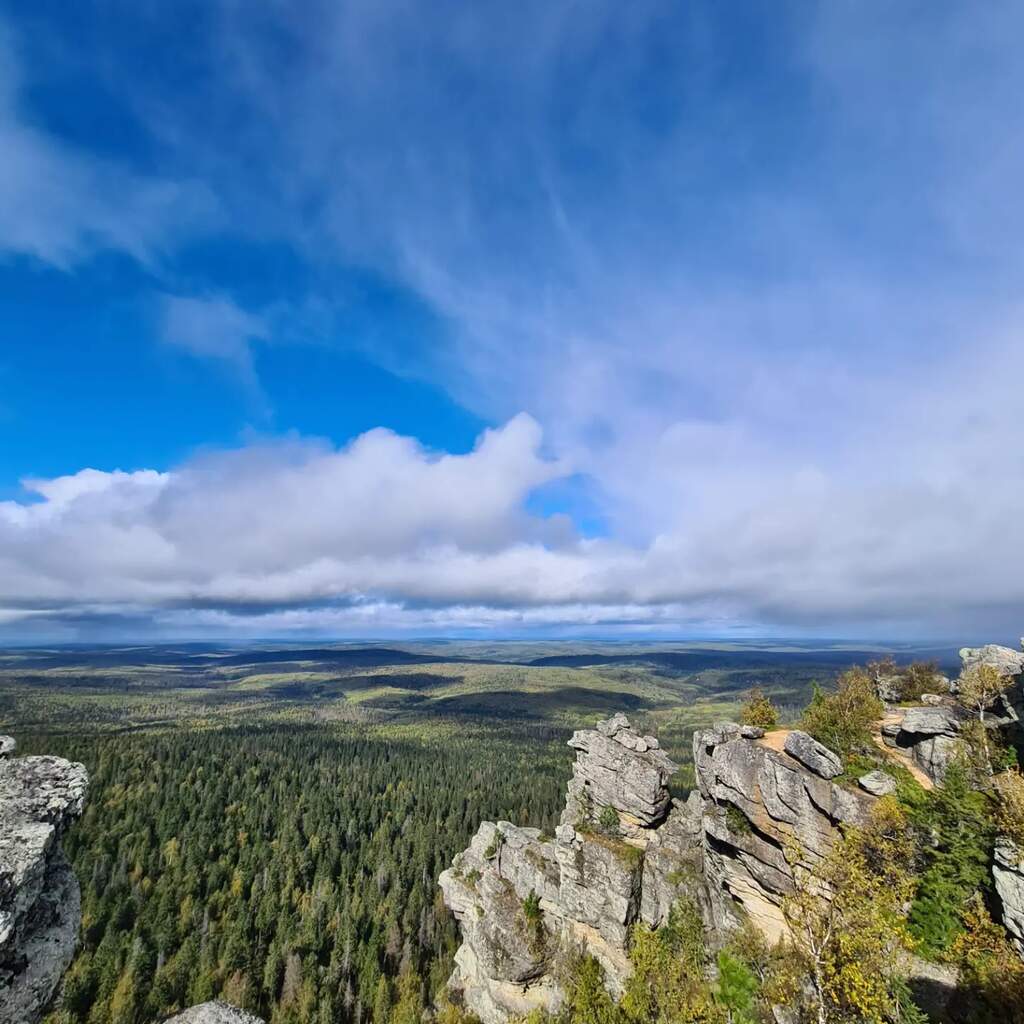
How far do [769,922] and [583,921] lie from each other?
25148mm

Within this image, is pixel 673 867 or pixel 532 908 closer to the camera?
pixel 673 867

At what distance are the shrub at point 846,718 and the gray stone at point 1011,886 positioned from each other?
711 inches

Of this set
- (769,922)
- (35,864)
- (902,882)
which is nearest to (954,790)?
(902,882)

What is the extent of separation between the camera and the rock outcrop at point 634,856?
55.8 m

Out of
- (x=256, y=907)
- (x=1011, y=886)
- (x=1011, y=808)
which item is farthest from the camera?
(x=256, y=907)

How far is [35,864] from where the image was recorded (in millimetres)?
12570

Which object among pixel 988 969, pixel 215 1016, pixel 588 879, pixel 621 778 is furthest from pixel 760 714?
pixel 215 1016

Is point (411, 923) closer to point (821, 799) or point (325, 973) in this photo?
point (325, 973)

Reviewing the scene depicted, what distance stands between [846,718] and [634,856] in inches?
1302

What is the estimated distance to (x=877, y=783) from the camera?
52.9m

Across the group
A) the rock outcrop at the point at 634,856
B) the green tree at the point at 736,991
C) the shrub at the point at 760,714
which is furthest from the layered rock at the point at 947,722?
the green tree at the point at 736,991

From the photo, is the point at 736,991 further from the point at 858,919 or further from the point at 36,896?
the point at 36,896

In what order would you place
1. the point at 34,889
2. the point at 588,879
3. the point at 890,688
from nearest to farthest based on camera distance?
1. the point at 34,889
2. the point at 588,879
3. the point at 890,688

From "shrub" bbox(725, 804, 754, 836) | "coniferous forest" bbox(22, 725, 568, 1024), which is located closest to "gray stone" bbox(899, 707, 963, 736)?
"shrub" bbox(725, 804, 754, 836)
